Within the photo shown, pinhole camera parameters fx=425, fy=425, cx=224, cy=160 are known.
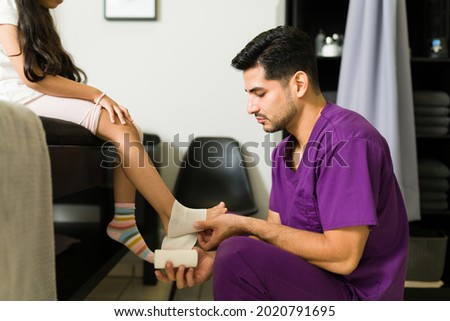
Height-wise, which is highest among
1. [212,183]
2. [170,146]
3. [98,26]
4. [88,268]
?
[98,26]

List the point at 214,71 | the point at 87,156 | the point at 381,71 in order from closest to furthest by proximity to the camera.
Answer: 1. the point at 87,156
2. the point at 381,71
3. the point at 214,71

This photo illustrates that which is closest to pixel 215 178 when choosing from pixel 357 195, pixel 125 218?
pixel 125 218

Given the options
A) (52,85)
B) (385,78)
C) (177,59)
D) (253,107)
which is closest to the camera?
(253,107)

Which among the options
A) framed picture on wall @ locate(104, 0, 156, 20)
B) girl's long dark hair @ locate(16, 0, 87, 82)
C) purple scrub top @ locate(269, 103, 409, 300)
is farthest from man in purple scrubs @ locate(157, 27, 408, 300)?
framed picture on wall @ locate(104, 0, 156, 20)

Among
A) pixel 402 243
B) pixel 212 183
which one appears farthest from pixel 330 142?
pixel 212 183

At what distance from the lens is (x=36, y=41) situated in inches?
38.9

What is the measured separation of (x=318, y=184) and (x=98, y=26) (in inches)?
40.4

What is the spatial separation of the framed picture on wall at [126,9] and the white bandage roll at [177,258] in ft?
2.86

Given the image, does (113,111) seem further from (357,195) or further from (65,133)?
(357,195)

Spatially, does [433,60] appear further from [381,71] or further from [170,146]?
[170,146]

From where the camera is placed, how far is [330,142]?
29.4 inches

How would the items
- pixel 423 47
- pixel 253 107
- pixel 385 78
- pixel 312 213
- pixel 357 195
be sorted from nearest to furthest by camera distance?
pixel 357 195 < pixel 312 213 < pixel 253 107 < pixel 385 78 < pixel 423 47

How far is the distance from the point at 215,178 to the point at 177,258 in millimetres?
646

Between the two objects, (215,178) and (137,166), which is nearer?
(137,166)
